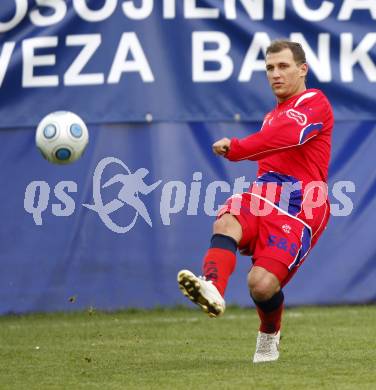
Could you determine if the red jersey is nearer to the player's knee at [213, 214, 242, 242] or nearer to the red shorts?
the red shorts

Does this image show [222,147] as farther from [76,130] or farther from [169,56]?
[169,56]

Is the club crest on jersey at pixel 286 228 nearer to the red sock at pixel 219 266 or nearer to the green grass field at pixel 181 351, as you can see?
the red sock at pixel 219 266

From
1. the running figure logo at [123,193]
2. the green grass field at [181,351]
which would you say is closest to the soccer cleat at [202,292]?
the green grass field at [181,351]

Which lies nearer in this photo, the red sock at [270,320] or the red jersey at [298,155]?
the red jersey at [298,155]

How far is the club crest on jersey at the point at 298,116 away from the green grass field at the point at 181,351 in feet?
4.51

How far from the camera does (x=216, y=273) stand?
609 centimetres

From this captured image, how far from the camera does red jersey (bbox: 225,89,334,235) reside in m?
6.34

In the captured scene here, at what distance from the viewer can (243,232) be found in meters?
6.34

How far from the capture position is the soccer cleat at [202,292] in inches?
225

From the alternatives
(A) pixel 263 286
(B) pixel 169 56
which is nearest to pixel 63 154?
(A) pixel 263 286

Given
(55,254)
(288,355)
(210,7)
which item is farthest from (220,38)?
(288,355)

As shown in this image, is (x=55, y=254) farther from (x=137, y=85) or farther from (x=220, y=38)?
(x=220, y=38)

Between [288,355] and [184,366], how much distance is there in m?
0.79

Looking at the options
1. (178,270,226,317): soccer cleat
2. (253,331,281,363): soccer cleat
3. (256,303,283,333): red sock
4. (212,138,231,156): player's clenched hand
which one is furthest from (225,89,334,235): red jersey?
(178,270,226,317): soccer cleat
